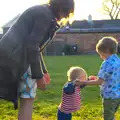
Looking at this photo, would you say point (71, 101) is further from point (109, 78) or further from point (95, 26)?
point (95, 26)

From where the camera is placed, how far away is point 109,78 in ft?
17.8

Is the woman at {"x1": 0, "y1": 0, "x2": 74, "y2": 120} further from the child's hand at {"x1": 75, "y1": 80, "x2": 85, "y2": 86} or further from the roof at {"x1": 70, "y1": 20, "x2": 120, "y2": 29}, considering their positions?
the roof at {"x1": 70, "y1": 20, "x2": 120, "y2": 29}

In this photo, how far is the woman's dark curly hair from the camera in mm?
4602

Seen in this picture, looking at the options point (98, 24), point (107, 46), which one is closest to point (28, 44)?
point (107, 46)

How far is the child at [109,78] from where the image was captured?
5387mm

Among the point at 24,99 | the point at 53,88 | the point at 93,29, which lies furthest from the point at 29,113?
the point at 93,29

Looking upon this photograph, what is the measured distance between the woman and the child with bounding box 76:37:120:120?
959 mm

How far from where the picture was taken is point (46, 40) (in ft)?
15.7

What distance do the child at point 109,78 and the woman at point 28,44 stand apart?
0.96m

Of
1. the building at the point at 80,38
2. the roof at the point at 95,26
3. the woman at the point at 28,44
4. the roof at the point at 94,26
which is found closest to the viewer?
the woman at the point at 28,44

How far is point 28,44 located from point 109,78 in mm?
1352

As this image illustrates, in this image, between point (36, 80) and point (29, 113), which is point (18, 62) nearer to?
point (36, 80)

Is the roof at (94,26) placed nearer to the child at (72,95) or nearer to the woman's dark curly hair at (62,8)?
the child at (72,95)

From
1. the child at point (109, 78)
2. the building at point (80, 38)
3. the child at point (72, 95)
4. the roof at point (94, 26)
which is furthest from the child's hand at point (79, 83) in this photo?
the roof at point (94, 26)
